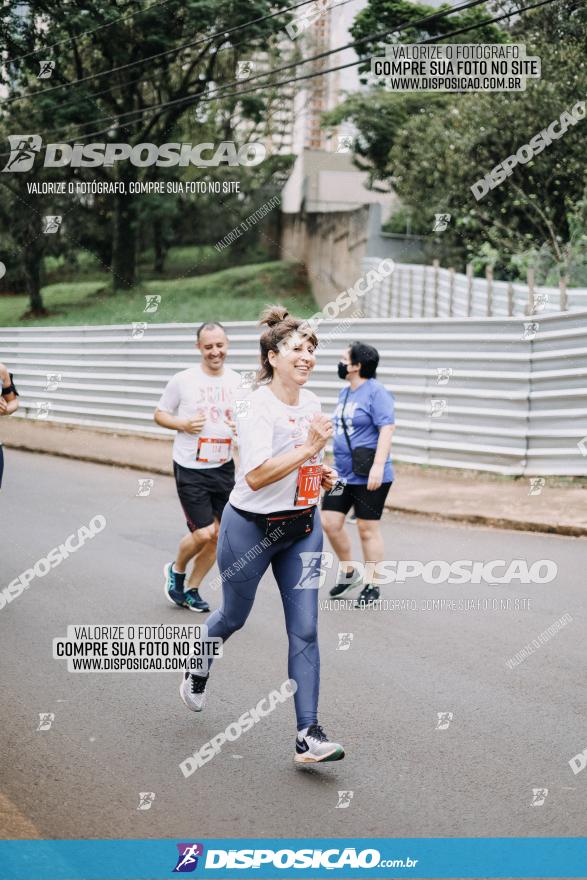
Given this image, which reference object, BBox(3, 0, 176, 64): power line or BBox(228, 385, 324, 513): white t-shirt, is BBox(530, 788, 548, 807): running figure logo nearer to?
BBox(228, 385, 324, 513): white t-shirt

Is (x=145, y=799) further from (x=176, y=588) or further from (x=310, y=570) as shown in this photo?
(x=176, y=588)

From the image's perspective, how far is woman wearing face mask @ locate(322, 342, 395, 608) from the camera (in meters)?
7.96

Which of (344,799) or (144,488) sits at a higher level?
(344,799)

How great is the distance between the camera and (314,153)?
112 ft

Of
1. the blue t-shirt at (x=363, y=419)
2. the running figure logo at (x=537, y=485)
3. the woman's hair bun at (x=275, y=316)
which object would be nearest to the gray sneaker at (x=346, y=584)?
the blue t-shirt at (x=363, y=419)

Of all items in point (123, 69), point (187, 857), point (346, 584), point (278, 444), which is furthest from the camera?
point (123, 69)

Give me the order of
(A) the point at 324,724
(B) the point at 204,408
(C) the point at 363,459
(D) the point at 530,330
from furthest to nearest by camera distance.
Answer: (D) the point at 530,330 → (C) the point at 363,459 → (B) the point at 204,408 → (A) the point at 324,724

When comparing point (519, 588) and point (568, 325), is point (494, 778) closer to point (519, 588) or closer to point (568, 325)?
point (519, 588)

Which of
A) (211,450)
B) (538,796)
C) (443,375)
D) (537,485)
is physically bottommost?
(537,485)

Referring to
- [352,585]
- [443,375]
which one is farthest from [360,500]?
[443,375]

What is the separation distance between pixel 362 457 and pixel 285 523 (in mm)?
3118

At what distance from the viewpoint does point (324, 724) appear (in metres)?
5.41

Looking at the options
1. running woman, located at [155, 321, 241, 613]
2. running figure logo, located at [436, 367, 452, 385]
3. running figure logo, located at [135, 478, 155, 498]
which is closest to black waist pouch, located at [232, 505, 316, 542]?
running woman, located at [155, 321, 241, 613]

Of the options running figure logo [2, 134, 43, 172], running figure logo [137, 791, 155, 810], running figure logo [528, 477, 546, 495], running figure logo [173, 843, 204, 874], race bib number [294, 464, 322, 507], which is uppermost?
running figure logo [2, 134, 43, 172]
